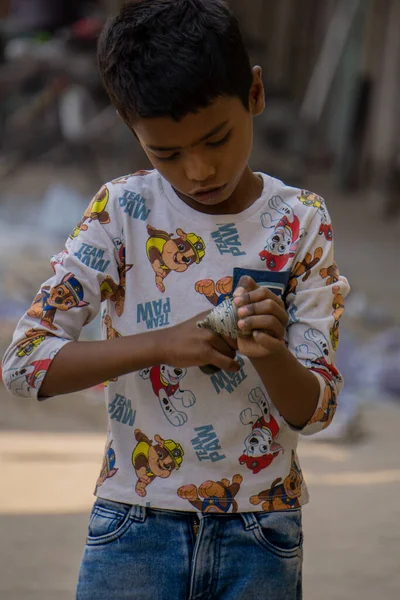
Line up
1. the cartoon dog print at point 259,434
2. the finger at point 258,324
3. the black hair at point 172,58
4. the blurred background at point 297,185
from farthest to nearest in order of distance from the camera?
the blurred background at point 297,185 < the cartoon dog print at point 259,434 < the black hair at point 172,58 < the finger at point 258,324

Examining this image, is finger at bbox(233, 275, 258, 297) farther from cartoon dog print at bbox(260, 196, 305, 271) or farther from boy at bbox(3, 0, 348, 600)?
cartoon dog print at bbox(260, 196, 305, 271)

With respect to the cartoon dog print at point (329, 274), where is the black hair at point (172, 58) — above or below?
above

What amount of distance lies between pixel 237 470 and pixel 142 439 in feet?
0.51

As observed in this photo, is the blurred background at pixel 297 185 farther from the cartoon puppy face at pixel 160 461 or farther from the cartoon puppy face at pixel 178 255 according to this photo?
the cartoon puppy face at pixel 178 255

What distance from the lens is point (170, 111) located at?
1532 millimetres

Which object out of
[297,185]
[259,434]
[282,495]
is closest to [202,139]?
[259,434]

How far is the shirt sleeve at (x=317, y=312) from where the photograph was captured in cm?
160

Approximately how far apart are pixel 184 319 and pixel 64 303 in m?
0.18

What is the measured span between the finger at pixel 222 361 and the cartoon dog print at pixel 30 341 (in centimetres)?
26

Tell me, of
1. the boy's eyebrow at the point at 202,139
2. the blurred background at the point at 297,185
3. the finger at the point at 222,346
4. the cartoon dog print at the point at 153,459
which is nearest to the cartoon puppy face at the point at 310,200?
the boy's eyebrow at the point at 202,139

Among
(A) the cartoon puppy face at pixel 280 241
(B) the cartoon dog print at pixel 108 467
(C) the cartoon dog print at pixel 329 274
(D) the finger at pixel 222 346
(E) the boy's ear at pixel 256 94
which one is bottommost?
(B) the cartoon dog print at pixel 108 467

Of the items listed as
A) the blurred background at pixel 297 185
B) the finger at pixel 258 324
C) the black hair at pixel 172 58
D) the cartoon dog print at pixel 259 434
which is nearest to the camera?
the finger at pixel 258 324

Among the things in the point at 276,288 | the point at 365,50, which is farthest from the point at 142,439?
the point at 365,50

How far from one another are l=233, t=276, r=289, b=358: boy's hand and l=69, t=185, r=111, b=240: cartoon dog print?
1.03 feet
